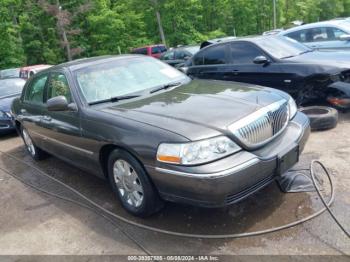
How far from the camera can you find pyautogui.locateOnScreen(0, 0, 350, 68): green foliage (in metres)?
28.3

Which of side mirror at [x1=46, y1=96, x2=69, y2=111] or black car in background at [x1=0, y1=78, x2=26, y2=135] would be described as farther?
black car in background at [x1=0, y1=78, x2=26, y2=135]

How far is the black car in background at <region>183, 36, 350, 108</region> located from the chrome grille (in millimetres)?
2661

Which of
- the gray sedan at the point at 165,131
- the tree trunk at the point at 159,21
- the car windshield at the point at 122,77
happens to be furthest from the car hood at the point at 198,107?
the tree trunk at the point at 159,21

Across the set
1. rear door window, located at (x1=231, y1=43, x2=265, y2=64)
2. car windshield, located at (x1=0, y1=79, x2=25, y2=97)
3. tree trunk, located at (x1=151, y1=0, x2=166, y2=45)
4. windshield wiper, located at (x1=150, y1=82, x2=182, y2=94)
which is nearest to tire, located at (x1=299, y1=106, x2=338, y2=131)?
rear door window, located at (x1=231, y1=43, x2=265, y2=64)

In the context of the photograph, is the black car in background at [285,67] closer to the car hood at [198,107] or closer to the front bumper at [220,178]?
the car hood at [198,107]

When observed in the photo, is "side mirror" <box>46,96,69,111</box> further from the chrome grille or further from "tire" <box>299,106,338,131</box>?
"tire" <box>299,106,338,131</box>

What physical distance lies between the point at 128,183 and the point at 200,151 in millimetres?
993

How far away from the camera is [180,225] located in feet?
11.3

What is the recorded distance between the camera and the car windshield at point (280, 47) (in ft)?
21.1

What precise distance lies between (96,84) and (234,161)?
2.02 metres

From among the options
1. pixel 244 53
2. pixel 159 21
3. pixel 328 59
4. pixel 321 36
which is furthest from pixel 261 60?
pixel 159 21

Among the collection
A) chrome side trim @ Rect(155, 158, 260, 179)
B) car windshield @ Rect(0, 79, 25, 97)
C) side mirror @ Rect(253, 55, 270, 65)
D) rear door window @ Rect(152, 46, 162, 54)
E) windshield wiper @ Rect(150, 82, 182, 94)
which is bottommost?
rear door window @ Rect(152, 46, 162, 54)

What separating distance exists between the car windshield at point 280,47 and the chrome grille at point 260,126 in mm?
3095

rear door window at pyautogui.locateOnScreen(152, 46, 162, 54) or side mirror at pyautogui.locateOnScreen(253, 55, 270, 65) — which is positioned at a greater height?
side mirror at pyautogui.locateOnScreen(253, 55, 270, 65)
